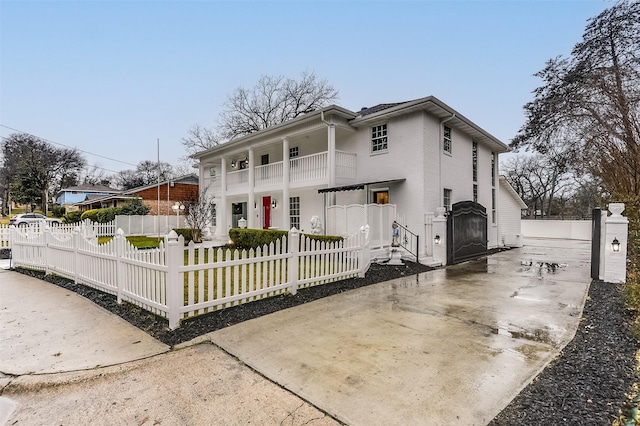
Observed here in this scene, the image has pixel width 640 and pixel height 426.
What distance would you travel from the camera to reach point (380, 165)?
499 inches

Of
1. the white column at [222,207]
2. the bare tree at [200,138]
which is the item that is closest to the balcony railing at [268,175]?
the white column at [222,207]

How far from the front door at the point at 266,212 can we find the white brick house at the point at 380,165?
0.06 metres

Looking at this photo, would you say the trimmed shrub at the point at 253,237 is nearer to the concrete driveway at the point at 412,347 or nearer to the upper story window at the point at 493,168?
the concrete driveway at the point at 412,347

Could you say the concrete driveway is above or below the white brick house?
below

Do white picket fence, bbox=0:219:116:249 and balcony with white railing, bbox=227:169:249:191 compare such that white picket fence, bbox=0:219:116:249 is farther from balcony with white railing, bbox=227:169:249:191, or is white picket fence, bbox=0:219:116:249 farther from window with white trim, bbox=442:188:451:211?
window with white trim, bbox=442:188:451:211

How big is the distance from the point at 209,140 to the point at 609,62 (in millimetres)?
30702

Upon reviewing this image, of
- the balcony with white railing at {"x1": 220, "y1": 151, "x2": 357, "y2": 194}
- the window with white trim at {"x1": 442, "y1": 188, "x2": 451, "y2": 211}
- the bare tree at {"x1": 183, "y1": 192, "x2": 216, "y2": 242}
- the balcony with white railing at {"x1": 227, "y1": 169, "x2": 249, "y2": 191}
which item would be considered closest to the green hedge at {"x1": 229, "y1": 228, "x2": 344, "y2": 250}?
the balcony with white railing at {"x1": 220, "y1": 151, "x2": 357, "y2": 194}

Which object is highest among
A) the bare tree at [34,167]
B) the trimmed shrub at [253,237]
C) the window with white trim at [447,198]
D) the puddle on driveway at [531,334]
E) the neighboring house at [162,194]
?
the bare tree at [34,167]

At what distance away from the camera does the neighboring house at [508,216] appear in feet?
57.0

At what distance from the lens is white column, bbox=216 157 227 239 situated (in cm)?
1867

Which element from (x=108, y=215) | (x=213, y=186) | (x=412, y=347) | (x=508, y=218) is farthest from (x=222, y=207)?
(x=508, y=218)

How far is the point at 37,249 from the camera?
8586mm

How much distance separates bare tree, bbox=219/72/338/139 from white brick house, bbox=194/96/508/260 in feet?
43.5

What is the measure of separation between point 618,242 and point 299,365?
8.24 metres
